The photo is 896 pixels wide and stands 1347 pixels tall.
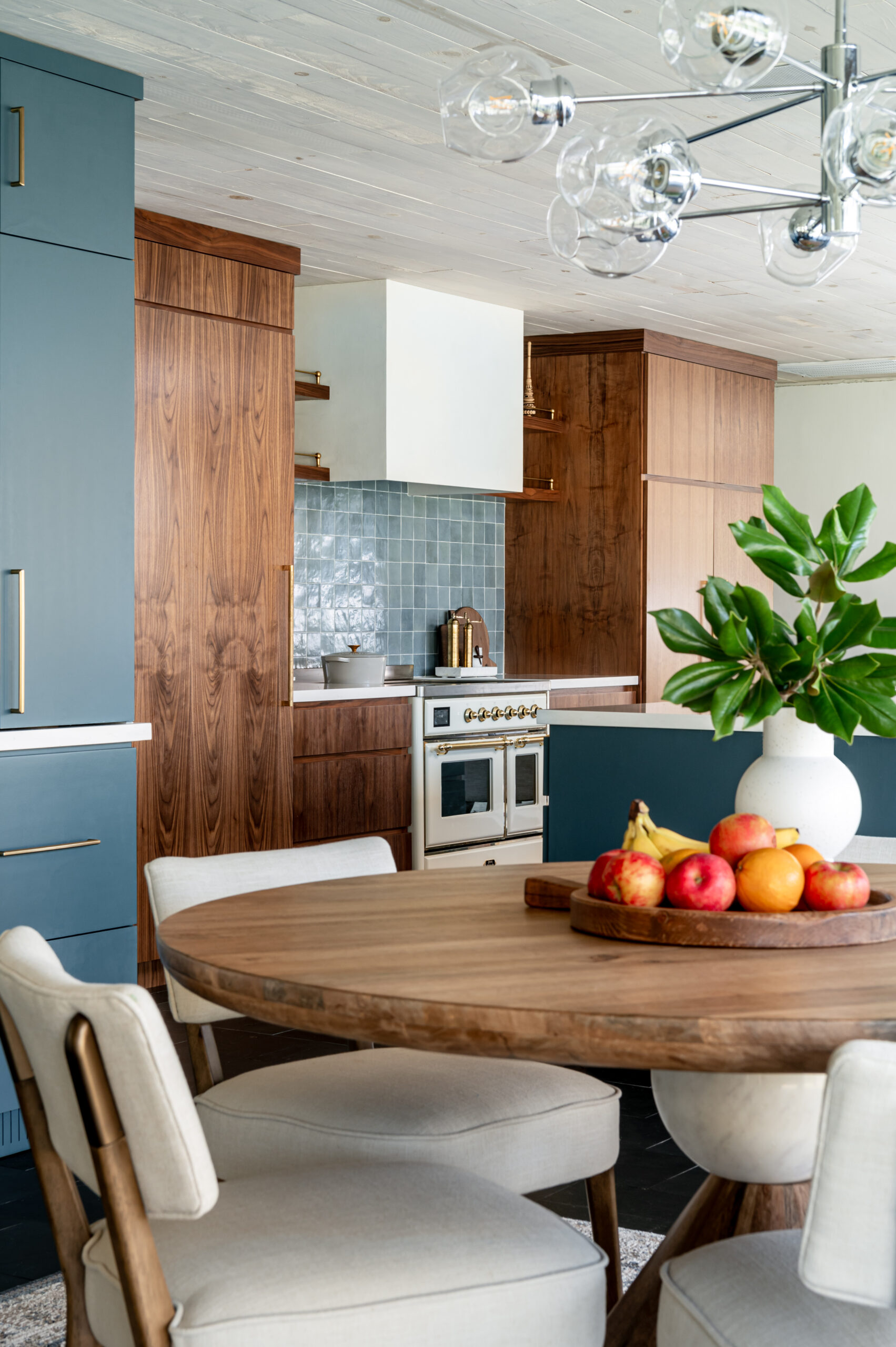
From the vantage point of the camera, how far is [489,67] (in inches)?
74.5

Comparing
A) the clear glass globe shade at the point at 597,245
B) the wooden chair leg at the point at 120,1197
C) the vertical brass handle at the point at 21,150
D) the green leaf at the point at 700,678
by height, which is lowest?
the wooden chair leg at the point at 120,1197

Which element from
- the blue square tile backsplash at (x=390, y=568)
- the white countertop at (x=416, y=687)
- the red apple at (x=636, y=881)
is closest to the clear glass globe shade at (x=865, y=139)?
the red apple at (x=636, y=881)

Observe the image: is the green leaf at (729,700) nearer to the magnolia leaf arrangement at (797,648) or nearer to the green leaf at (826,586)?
the magnolia leaf arrangement at (797,648)

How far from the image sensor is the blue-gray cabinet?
2967 mm

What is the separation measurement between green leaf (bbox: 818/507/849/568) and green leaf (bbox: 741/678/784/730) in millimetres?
227

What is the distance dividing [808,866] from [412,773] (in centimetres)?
364

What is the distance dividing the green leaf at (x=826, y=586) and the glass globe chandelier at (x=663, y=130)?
21.6 inches

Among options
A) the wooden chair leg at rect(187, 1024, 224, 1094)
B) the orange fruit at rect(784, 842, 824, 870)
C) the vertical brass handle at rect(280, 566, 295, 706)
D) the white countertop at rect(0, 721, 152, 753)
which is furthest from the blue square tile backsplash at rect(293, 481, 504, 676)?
the orange fruit at rect(784, 842, 824, 870)

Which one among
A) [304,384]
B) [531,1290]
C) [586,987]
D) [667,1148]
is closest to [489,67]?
[586,987]

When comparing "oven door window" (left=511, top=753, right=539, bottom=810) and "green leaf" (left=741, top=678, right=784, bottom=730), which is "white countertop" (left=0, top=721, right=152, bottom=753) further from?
"oven door window" (left=511, top=753, right=539, bottom=810)

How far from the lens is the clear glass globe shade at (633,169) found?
2002 mm

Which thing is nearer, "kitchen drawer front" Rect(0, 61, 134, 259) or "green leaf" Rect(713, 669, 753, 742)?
"green leaf" Rect(713, 669, 753, 742)

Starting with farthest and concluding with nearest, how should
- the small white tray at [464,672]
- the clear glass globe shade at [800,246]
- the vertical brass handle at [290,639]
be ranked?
the small white tray at [464,672]
the vertical brass handle at [290,639]
the clear glass globe shade at [800,246]

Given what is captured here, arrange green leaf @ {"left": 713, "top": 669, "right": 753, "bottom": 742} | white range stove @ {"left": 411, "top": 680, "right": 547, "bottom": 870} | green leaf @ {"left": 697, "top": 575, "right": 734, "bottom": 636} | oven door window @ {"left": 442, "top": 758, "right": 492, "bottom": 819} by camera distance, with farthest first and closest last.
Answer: oven door window @ {"left": 442, "top": 758, "right": 492, "bottom": 819}
white range stove @ {"left": 411, "top": 680, "right": 547, "bottom": 870}
green leaf @ {"left": 697, "top": 575, "right": 734, "bottom": 636}
green leaf @ {"left": 713, "top": 669, "right": 753, "bottom": 742}
